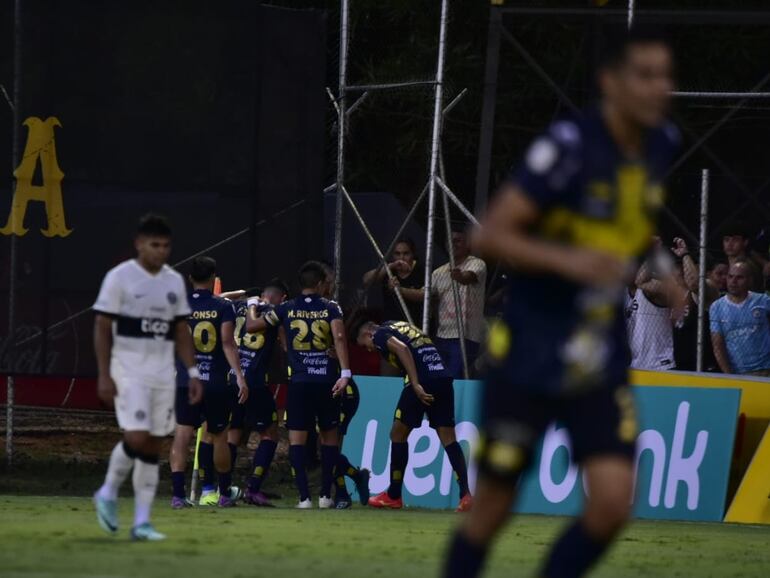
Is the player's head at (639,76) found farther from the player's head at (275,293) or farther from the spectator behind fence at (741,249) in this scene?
the player's head at (275,293)

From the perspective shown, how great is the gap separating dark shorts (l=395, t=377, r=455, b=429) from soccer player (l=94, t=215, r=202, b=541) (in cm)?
629

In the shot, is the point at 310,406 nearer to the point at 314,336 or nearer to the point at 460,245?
the point at 314,336

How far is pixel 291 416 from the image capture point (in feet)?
58.3

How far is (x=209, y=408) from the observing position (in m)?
17.7

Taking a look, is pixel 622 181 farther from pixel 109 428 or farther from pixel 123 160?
pixel 109 428

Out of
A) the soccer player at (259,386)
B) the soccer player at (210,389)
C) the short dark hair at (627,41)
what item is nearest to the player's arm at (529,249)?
the short dark hair at (627,41)

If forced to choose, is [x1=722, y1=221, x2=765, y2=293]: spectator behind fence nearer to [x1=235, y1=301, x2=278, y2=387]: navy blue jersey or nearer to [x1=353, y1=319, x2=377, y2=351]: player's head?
[x1=353, y1=319, x2=377, y2=351]: player's head

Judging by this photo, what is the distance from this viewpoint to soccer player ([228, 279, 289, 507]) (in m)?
18.2

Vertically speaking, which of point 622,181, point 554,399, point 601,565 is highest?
point 622,181

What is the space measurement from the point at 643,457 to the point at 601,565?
676 centimetres

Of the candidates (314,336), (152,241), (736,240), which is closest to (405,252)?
(314,336)

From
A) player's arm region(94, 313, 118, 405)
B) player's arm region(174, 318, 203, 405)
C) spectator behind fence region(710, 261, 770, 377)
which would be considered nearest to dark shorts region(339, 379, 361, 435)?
spectator behind fence region(710, 261, 770, 377)

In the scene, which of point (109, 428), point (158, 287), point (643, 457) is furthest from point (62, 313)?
point (158, 287)

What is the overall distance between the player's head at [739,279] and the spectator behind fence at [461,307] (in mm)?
2752
